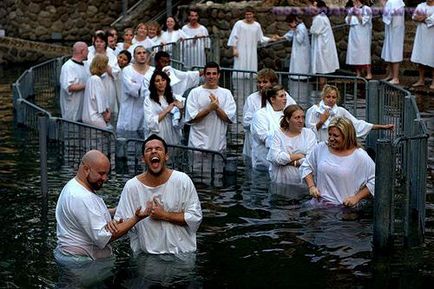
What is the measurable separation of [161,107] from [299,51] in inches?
348

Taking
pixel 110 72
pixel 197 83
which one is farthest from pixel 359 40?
pixel 110 72

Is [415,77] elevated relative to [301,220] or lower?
elevated

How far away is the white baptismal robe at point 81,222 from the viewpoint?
917 cm

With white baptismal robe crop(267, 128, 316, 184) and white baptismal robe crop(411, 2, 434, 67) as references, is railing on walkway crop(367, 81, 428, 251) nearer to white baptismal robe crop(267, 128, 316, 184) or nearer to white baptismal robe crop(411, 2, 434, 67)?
white baptismal robe crop(267, 128, 316, 184)

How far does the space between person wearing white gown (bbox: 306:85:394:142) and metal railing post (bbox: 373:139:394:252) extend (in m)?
3.64

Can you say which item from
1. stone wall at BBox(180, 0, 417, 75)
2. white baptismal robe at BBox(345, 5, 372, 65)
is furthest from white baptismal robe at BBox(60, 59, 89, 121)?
stone wall at BBox(180, 0, 417, 75)

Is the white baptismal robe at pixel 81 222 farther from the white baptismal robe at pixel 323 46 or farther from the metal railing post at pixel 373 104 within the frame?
the white baptismal robe at pixel 323 46

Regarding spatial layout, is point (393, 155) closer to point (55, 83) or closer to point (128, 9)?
point (55, 83)

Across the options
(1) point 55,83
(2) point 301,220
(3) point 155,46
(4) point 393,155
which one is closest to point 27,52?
(1) point 55,83

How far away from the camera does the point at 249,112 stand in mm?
14969

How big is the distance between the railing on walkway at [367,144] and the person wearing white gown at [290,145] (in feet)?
3.05

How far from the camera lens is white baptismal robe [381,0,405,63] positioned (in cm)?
2133

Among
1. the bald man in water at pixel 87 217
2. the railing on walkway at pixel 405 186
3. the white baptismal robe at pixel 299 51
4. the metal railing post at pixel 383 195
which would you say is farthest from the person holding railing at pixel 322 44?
the bald man in water at pixel 87 217

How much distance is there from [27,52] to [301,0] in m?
8.81
